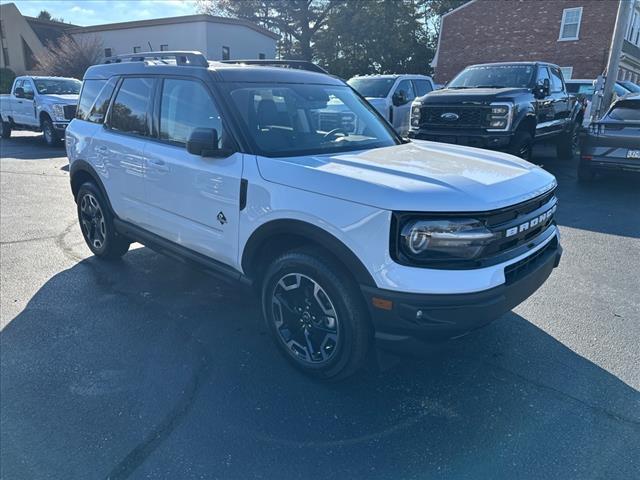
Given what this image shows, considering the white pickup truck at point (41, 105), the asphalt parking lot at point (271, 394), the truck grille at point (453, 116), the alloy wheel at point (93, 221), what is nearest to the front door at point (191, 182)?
the asphalt parking lot at point (271, 394)

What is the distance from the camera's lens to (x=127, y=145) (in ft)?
14.1

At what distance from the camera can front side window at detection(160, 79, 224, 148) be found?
354 centimetres

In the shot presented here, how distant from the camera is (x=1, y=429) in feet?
8.85

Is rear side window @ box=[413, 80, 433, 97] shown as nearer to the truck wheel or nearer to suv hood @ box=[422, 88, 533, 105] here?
suv hood @ box=[422, 88, 533, 105]

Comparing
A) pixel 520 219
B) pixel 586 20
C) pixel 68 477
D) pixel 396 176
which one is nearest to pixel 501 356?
pixel 520 219

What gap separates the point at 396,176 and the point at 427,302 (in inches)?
29.5

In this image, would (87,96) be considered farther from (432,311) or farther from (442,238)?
(432,311)

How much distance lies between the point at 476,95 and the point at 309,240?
20.6ft

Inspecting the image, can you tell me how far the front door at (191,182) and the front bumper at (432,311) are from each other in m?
1.23

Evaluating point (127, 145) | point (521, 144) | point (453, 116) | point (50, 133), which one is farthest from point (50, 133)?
point (521, 144)

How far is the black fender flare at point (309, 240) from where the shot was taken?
2.69 m

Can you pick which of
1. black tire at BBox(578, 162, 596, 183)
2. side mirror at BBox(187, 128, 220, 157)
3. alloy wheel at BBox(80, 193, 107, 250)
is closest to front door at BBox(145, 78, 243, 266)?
side mirror at BBox(187, 128, 220, 157)

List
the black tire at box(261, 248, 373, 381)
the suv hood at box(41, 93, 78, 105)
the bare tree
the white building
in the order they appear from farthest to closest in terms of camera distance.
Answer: the bare tree → the white building → the suv hood at box(41, 93, 78, 105) → the black tire at box(261, 248, 373, 381)

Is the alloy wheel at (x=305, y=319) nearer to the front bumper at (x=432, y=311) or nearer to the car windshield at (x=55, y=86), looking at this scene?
the front bumper at (x=432, y=311)
